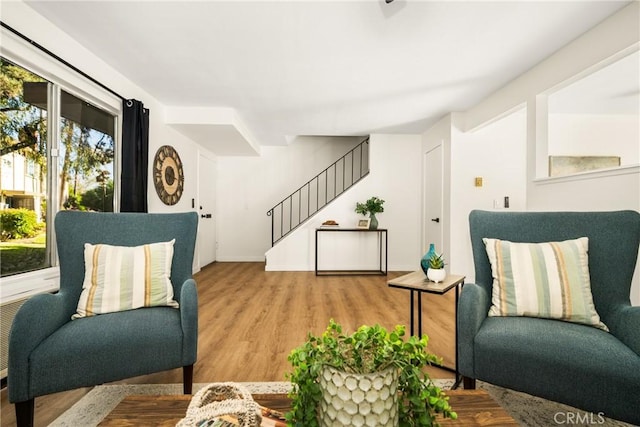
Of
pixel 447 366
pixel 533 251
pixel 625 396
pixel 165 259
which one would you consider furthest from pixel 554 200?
pixel 165 259

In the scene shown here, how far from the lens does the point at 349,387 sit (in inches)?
23.8

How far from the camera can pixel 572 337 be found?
124 centimetres

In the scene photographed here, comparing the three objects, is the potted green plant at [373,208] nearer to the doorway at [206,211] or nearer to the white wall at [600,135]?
the white wall at [600,135]

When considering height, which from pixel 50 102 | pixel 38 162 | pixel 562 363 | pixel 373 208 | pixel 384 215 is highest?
pixel 50 102

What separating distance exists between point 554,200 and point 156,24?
12.0ft

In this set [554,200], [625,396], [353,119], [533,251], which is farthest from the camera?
[353,119]

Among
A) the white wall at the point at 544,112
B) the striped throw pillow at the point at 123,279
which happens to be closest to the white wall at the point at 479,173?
the white wall at the point at 544,112

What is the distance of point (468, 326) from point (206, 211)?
5114 mm

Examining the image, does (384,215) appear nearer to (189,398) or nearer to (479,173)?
(479,173)

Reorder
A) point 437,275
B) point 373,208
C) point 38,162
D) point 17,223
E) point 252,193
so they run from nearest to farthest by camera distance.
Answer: point 437,275, point 17,223, point 38,162, point 373,208, point 252,193

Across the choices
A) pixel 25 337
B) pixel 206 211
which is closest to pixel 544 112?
pixel 25 337

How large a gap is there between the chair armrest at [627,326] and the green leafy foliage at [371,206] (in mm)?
3579

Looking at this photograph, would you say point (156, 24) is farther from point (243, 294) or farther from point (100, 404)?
point (243, 294)

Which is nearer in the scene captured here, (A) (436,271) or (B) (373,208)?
(A) (436,271)
